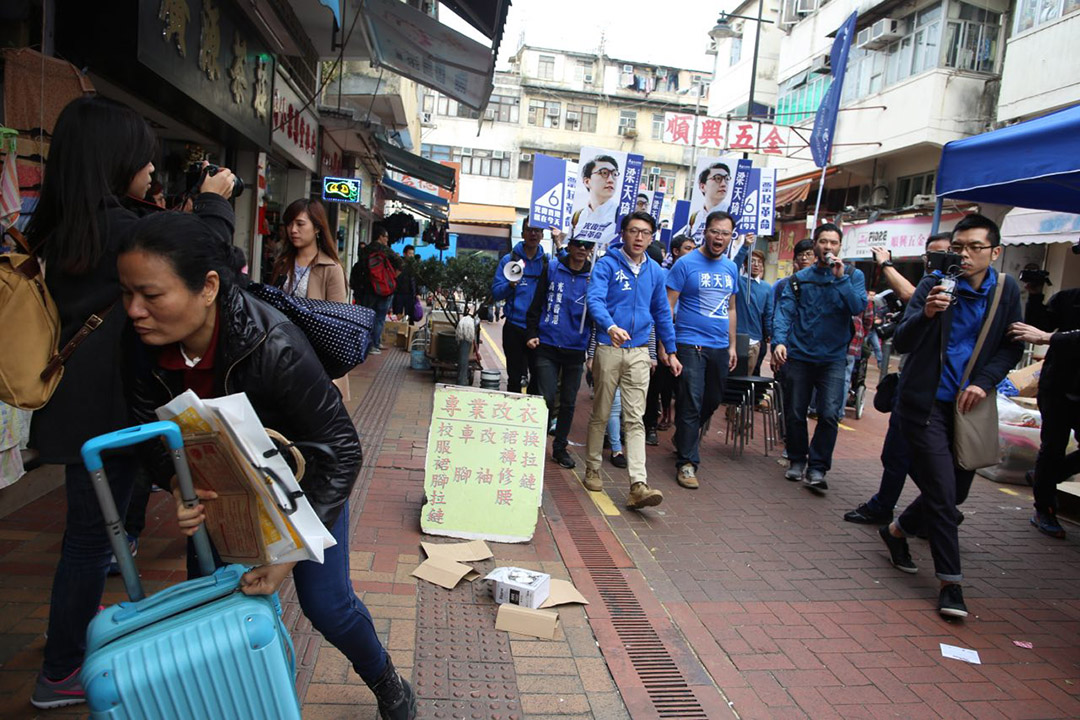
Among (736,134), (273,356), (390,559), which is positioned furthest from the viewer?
(736,134)

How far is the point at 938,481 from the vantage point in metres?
4.01

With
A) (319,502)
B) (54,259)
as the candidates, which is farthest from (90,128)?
(319,502)

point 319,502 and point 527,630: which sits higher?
point 319,502

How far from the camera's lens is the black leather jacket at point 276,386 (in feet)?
6.22

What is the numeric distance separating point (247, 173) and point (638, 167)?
470cm

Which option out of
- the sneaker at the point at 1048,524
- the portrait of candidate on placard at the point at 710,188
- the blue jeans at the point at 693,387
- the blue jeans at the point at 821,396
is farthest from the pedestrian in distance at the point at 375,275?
the sneaker at the point at 1048,524

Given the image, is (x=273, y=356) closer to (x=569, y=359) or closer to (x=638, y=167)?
(x=569, y=359)

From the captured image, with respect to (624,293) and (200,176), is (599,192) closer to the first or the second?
(624,293)

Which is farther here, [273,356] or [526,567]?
[526,567]

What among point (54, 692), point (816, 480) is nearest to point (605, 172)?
point (816, 480)

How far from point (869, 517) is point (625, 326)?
7.17 ft

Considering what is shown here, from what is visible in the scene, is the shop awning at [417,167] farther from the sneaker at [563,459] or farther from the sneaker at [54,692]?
the sneaker at [54,692]

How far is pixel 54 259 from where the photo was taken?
2.42m

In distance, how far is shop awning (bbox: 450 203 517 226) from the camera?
38.1m
